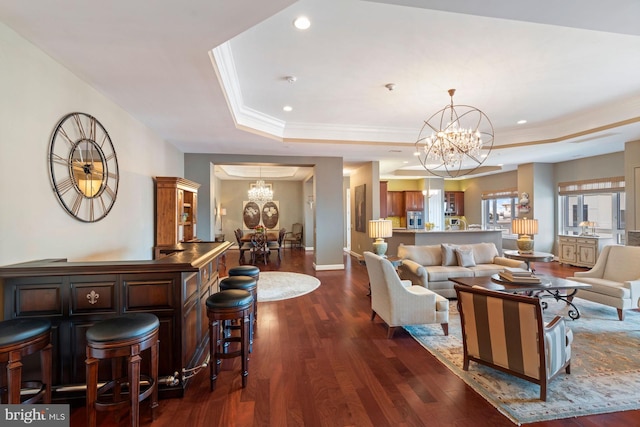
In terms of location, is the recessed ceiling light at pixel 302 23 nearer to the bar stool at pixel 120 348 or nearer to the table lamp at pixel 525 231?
the bar stool at pixel 120 348

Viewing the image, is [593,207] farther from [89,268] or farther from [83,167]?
[83,167]

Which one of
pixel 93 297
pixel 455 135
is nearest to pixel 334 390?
pixel 93 297

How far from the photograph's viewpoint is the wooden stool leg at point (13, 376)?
164 centimetres

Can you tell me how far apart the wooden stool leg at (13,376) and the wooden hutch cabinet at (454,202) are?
12.5 meters

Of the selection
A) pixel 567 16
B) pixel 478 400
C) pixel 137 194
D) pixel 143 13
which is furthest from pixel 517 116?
pixel 137 194

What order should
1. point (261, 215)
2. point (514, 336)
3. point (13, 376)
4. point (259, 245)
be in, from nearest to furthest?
point (13, 376) → point (514, 336) → point (259, 245) → point (261, 215)

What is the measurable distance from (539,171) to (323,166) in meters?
6.25

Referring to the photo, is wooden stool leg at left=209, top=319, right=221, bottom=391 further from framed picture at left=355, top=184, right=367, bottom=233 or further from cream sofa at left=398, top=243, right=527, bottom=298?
framed picture at left=355, top=184, right=367, bottom=233

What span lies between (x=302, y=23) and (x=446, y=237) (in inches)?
187

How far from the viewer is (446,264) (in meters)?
4.91

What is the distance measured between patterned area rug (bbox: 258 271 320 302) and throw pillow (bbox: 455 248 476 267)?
2572mm

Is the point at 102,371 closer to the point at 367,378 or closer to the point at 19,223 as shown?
the point at 19,223

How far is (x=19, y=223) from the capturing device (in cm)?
216

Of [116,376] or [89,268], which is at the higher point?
[89,268]
